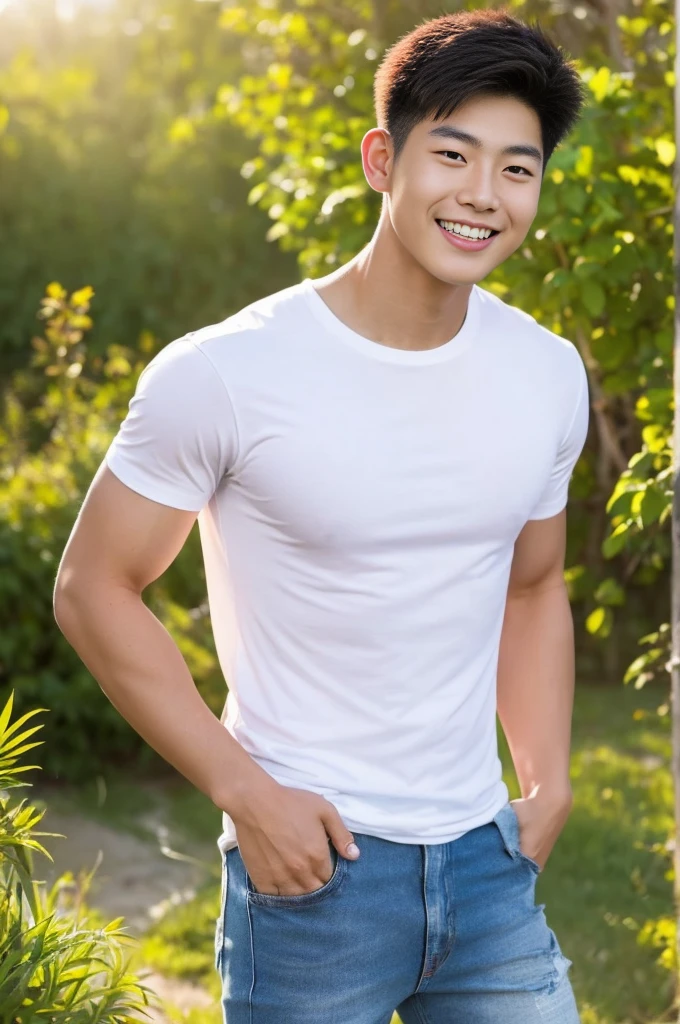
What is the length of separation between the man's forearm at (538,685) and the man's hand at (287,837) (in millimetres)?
513

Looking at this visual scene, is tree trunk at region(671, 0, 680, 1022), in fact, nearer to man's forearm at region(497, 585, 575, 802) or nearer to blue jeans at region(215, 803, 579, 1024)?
man's forearm at region(497, 585, 575, 802)

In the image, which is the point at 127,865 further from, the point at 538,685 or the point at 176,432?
the point at 176,432

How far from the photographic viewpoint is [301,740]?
1.78 metres

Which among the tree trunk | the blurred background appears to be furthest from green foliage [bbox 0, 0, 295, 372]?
the tree trunk

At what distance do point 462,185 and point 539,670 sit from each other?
33.6 inches

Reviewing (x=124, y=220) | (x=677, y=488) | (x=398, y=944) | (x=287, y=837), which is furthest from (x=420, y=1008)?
(x=124, y=220)

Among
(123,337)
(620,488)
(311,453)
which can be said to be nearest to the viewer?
(311,453)

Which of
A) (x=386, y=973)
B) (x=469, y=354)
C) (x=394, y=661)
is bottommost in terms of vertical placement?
(x=386, y=973)

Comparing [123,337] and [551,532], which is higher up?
[551,532]

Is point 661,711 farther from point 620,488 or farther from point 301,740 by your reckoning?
point 301,740

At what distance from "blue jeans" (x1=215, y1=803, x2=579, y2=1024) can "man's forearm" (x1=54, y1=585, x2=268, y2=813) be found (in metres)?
0.16

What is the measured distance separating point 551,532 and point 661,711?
1.54 meters

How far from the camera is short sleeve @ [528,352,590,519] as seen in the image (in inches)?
79.8

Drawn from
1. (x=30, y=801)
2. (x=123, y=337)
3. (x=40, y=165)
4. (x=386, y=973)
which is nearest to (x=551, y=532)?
(x=386, y=973)
